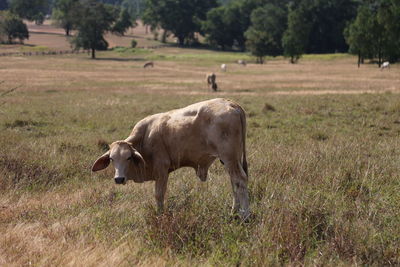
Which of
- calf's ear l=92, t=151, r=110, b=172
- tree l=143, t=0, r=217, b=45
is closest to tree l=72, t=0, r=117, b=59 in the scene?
tree l=143, t=0, r=217, b=45

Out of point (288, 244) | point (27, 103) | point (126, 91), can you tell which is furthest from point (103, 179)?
point (126, 91)

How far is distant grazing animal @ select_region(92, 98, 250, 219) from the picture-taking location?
21.9 feet

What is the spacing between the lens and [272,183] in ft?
25.7

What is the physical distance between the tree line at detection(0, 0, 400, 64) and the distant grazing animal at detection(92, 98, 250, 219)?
51528 mm

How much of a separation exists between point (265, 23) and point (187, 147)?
114m

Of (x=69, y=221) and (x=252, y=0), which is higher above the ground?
(x=252, y=0)

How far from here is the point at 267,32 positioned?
114 m

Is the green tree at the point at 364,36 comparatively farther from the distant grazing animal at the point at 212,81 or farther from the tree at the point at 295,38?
the distant grazing animal at the point at 212,81

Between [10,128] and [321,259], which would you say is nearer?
[321,259]

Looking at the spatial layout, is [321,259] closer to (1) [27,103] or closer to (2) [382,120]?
(2) [382,120]

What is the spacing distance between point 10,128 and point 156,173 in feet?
37.2

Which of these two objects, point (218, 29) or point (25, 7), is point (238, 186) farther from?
point (25, 7)

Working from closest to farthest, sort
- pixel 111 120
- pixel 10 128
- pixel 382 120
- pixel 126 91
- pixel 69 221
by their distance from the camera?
pixel 69 221, pixel 10 128, pixel 382 120, pixel 111 120, pixel 126 91

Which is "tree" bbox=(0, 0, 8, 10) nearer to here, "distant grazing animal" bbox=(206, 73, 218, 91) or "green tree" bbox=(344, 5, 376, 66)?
"green tree" bbox=(344, 5, 376, 66)
